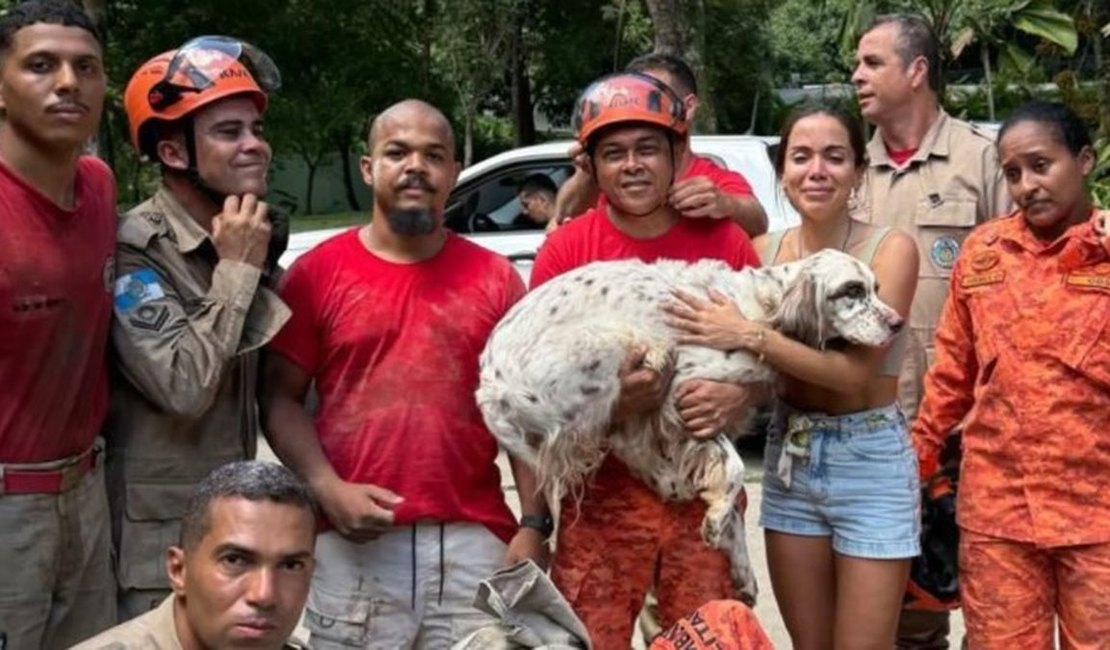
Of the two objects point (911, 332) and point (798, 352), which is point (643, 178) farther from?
point (911, 332)

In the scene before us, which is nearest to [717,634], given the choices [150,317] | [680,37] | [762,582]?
[150,317]

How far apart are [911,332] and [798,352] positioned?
1396mm

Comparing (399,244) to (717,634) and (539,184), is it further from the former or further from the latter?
(539,184)

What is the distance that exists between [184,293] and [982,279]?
2.27 metres

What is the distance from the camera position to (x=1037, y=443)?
413 centimetres

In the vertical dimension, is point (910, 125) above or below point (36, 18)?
below

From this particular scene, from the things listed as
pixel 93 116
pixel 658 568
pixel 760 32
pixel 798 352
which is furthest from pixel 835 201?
pixel 760 32

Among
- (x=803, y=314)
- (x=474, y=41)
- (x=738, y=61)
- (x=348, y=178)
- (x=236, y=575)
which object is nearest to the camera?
(x=236, y=575)

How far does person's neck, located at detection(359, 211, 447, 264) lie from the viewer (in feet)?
13.0

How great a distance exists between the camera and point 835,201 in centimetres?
418

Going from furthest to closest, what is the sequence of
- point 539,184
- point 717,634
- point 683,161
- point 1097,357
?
point 539,184 → point 683,161 → point 1097,357 → point 717,634

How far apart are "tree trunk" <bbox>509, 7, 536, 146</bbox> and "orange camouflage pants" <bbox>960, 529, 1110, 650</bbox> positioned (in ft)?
82.5

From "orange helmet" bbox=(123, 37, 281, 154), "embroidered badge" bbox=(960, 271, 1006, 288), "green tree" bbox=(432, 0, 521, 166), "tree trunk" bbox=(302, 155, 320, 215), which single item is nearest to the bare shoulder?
"embroidered badge" bbox=(960, 271, 1006, 288)

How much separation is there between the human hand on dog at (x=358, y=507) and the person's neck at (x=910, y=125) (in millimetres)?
2523
